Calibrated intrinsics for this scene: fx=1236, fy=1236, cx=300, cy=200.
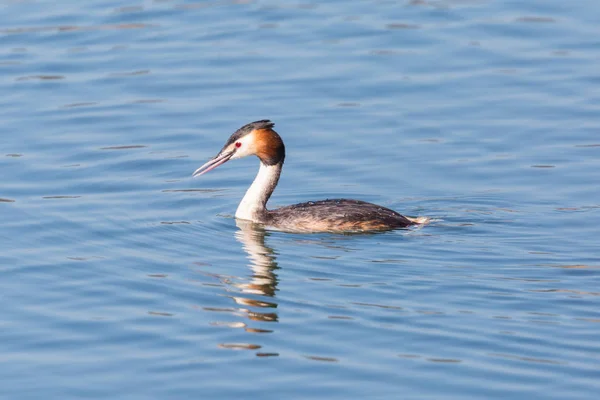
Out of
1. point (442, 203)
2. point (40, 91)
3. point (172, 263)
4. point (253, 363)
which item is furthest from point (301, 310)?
point (40, 91)

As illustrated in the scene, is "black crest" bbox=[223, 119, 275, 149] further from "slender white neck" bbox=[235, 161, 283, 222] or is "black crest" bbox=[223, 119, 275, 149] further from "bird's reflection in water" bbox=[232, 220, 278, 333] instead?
"bird's reflection in water" bbox=[232, 220, 278, 333]

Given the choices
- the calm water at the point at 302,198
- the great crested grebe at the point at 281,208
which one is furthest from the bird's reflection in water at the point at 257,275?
the great crested grebe at the point at 281,208

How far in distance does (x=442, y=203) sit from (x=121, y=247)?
349 centimetres

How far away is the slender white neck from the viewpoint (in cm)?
1267

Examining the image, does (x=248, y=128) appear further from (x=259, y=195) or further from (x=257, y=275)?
(x=257, y=275)

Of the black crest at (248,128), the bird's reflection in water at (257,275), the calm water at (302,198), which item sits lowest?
the bird's reflection in water at (257,275)

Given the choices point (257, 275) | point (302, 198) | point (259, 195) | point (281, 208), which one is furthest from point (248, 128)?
point (257, 275)

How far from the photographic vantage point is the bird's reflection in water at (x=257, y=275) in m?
9.95

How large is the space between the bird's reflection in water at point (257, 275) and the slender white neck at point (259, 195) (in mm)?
94

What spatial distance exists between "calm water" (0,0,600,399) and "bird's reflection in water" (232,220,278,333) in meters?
0.03

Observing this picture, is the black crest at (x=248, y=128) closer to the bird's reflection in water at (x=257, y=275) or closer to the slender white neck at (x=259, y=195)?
the slender white neck at (x=259, y=195)

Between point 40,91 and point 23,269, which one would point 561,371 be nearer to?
point 23,269

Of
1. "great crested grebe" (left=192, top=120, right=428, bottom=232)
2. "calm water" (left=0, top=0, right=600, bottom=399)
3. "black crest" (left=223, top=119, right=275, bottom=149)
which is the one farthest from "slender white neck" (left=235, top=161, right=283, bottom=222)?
"black crest" (left=223, top=119, right=275, bottom=149)

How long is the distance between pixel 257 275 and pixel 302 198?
8.95 ft
